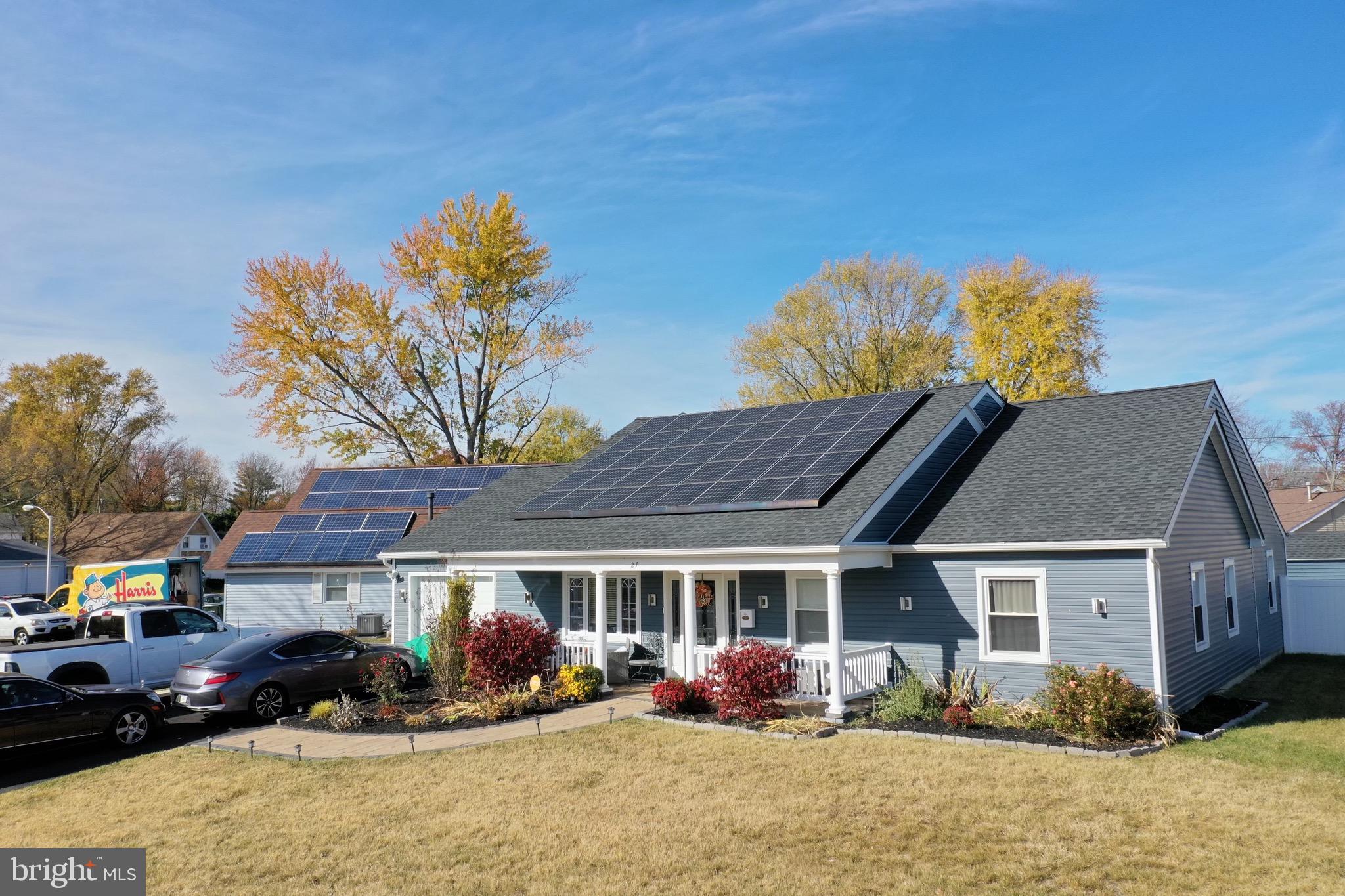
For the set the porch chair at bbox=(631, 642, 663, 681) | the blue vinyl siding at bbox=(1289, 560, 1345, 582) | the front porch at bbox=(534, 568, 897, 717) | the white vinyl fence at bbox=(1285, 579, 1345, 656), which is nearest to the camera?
the front porch at bbox=(534, 568, 897, 717)

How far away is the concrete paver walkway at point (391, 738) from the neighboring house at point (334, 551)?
632 inches

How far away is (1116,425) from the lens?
1703 centimetres

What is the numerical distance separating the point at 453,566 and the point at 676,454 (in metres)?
5.67

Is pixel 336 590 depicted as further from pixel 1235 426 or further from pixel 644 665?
pixel 1235 426

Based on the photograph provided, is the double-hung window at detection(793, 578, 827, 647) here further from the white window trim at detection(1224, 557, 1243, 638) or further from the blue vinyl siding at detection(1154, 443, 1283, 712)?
the white window trim at detection(1224, 557, 1243, 638)

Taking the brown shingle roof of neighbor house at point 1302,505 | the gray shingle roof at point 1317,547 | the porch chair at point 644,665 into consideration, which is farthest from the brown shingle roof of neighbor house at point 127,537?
the brown shingle roof of neighbor house at point 1302,505

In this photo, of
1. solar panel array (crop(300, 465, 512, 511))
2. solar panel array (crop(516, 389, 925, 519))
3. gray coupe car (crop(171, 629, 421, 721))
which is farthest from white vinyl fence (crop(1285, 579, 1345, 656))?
solar panel array (crop(300, 465, 512, 511))

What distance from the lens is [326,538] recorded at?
101ft

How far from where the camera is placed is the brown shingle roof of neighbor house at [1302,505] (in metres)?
36.9

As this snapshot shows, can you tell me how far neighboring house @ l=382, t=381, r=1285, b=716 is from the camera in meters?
13.6

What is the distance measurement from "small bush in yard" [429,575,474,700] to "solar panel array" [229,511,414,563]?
1460 cm

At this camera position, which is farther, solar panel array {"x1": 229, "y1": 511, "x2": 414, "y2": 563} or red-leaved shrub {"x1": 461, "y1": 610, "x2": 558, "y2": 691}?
solar panel array {"x1": 229, "y1": 511, "x2": 414, "y2": 563}

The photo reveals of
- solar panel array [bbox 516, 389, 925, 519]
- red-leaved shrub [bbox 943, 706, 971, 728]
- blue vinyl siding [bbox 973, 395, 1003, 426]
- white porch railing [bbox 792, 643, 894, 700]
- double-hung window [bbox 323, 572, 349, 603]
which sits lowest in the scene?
red-leaved shrub [bbox 943, 706, 971, 728]

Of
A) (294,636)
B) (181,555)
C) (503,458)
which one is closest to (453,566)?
(294,636)
